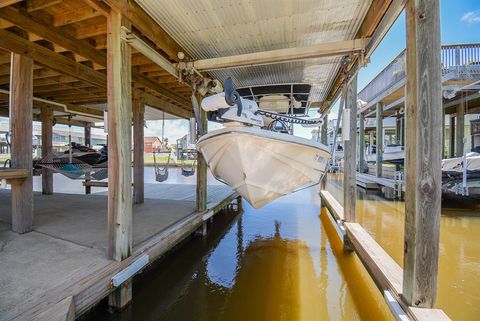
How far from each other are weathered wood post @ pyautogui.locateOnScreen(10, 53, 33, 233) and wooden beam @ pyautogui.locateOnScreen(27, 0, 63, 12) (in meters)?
0.80

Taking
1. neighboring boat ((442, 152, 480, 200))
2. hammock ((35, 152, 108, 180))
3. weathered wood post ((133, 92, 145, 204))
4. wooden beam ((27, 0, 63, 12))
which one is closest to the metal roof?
wooden beam ((27, 0, 63, 12))

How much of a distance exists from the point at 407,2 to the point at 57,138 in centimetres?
3196

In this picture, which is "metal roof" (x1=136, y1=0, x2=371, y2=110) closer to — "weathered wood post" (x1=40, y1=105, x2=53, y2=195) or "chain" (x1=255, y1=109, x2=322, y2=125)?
"chain" (x1=255, y1=109, x2=322, y2=125)

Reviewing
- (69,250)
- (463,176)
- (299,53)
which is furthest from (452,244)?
(69,250)

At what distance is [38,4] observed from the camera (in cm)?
246

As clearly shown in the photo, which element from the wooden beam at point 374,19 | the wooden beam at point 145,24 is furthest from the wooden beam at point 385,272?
the wooden beam at point 145,24

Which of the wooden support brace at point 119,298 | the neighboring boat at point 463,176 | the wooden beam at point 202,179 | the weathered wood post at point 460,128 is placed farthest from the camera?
the weathered wood post at point 460,128

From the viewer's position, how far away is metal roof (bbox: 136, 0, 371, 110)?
2477 mm

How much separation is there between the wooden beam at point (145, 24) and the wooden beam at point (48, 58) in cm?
156

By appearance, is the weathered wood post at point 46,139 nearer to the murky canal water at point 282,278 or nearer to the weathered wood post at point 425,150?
the murky canal water at point 282,278

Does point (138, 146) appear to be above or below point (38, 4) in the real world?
below

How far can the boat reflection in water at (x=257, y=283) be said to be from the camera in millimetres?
2465

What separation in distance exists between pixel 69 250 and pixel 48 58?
2541 millimetres

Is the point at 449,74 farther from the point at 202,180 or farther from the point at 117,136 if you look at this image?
the point at 117,136
